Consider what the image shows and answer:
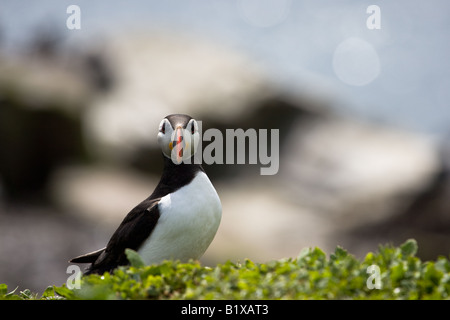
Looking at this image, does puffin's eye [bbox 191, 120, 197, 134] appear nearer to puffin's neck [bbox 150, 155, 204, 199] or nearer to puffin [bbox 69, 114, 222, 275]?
puffin [bbox 69, 114, 222, 275]

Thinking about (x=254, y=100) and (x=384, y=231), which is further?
(x=254, y=100)

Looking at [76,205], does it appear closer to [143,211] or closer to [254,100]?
[254,100]

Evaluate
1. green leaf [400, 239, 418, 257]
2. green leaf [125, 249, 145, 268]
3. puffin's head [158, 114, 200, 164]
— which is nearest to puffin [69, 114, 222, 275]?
puffin's head [158, 114, 200, 164]

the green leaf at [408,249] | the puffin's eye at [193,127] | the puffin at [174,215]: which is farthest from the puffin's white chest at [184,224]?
the green leaf at [408,249]

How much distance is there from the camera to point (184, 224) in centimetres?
691

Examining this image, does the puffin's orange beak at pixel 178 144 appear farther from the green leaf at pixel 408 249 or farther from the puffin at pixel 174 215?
the green leaf at pixel 408 249

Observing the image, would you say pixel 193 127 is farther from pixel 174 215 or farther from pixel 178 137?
pixel 174 215

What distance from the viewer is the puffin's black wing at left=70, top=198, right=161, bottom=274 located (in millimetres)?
7102

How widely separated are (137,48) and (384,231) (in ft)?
49.4

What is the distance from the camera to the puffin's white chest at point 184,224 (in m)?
6.93

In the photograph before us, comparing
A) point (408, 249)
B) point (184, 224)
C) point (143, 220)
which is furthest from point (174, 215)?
point (408, 249)

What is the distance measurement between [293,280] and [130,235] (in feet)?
7.05
